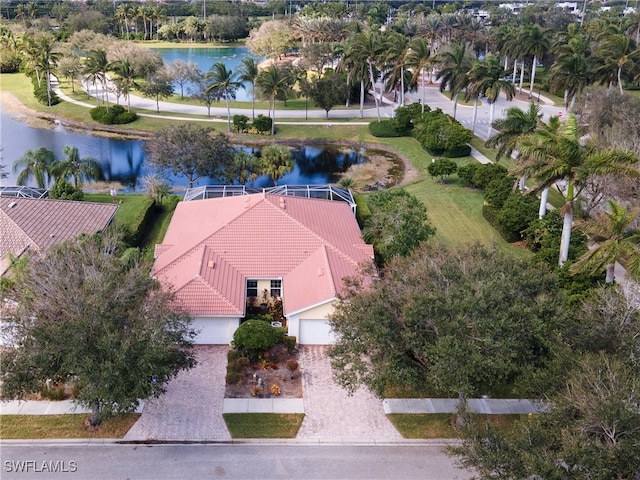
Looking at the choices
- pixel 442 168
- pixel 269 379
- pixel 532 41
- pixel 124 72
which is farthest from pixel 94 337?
pixel 532 41

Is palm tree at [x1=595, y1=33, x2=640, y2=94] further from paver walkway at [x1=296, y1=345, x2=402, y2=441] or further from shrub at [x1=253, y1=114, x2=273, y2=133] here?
paver walkway at [x1=296, y1=345, x2=402, y2=441]

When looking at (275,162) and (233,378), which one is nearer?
(233,378)

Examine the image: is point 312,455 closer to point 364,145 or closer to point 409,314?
point 409,314

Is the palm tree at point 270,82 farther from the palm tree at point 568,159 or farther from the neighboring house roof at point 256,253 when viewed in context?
the palm tree at point 568,159

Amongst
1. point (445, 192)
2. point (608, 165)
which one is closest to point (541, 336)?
point (608, 165)

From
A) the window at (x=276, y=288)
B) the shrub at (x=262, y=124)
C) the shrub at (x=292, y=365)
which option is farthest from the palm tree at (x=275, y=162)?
the shrub at (x=292, y=365)

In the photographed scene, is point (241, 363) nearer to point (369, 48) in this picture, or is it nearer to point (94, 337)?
point (94, 337)
